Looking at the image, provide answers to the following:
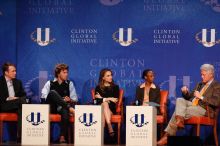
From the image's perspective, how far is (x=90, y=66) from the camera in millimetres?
9273

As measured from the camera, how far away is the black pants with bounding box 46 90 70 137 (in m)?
8.30

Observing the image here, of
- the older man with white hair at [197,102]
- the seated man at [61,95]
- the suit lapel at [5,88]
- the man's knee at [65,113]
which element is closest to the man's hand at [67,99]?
the seated man at [61,95]

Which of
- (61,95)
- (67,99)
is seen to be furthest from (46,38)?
(67,99)

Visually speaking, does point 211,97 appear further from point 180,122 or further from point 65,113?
point 65,113

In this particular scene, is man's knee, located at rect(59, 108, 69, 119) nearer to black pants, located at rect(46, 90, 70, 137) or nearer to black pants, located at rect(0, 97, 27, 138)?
black pants, located at rect(46, 90, 70, 137)

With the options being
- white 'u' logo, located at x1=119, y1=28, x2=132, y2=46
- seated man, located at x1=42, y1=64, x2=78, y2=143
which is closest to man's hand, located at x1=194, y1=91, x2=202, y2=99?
white 'u' logo, located at x1=119, y1=28, x2=132, y2=46

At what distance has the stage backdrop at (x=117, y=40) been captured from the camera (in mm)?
8891

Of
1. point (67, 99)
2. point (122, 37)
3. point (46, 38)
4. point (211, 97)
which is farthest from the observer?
point (46, 38)

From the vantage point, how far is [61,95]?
28.9 feet

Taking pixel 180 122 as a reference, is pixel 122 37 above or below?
above

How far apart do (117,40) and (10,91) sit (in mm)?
2073

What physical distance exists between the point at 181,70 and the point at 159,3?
125 cm

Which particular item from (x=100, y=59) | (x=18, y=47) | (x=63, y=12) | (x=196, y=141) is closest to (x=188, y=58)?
(x=100, y=59)

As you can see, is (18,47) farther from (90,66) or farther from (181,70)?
(181,70)
